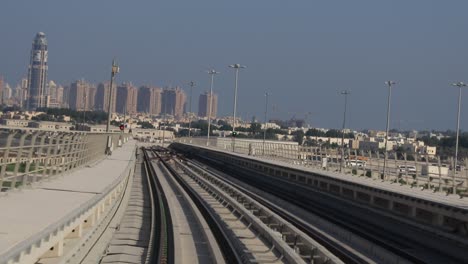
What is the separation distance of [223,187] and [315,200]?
6010 millimetres

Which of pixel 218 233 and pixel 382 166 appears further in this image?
pixel 382 166

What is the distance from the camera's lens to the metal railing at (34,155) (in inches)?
640

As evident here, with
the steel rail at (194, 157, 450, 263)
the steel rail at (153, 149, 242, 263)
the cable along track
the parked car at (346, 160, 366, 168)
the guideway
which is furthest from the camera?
the parked car at (346, 160, 366, 168)

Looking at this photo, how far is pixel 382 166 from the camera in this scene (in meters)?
42.9

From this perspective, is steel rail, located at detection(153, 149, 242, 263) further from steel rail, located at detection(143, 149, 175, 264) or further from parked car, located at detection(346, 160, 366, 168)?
parked car, located at detection(346, 160, 366, 168)

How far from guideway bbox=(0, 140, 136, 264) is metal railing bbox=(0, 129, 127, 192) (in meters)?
0.32

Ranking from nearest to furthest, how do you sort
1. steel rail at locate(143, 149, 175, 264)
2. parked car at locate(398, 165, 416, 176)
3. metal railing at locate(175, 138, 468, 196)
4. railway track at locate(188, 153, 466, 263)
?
1. steel rail at locate(143, 149, 175, 264)
2. railway track at locate(188, 153, 466, 263)
3. metal railing at locate(175, 138, 468, 196)
4. parked car at locate(398, 165, 416, 176)

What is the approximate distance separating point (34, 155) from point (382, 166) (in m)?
26.5

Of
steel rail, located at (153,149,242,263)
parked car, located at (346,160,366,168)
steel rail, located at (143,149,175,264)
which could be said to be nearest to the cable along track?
steel rail, located at (153,149,242,263)

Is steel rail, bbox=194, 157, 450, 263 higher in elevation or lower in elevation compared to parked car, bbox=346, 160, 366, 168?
lower

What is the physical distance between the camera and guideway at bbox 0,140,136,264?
988 cm

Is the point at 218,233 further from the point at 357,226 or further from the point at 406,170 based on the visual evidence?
the point at 406,170

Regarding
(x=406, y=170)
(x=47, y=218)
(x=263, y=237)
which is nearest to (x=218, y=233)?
(x=263, y=237)

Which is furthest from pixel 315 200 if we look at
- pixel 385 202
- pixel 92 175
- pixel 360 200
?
pixel 92 175
